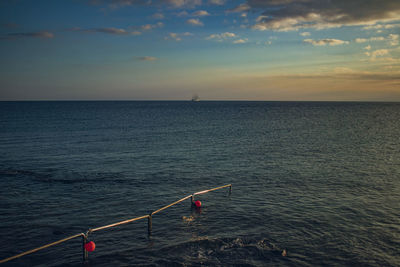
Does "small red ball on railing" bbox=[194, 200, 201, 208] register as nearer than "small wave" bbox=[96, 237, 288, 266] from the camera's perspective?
No

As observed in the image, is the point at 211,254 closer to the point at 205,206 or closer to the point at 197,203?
the point at 197,203

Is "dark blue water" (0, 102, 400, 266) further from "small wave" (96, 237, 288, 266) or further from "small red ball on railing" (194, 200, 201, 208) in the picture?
"small red ball on railing" (194, 200, 201, 208)

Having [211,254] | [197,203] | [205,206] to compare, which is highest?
[197,203]

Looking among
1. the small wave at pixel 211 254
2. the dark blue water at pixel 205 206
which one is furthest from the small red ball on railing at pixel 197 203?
the small wave at pixel 211 254

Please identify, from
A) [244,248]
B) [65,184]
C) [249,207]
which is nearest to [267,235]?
[244,248]

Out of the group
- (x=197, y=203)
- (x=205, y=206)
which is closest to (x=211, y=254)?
(x=197, y=203)

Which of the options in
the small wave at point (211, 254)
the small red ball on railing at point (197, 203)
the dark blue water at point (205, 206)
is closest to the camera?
the small wave at point (211, 254)

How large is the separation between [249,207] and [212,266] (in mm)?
10460

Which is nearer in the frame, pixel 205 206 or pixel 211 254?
pixel 211 254

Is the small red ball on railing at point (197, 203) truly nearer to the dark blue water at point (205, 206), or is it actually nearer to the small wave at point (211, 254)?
the dark blue water at point (205, 206)

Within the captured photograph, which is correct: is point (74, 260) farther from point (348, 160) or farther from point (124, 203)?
point (348, 160)

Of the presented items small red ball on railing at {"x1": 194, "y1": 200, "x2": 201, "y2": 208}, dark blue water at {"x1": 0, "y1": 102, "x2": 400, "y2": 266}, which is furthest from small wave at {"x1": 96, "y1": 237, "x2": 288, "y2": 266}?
small red ball on railing at {"x1": 194, "y1": 200, "x2": 201, "y2": 208}

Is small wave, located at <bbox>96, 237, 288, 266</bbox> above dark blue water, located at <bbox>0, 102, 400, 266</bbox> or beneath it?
beneath

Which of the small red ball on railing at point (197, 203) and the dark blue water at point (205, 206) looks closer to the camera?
the dark blue water at point (205, 206)
